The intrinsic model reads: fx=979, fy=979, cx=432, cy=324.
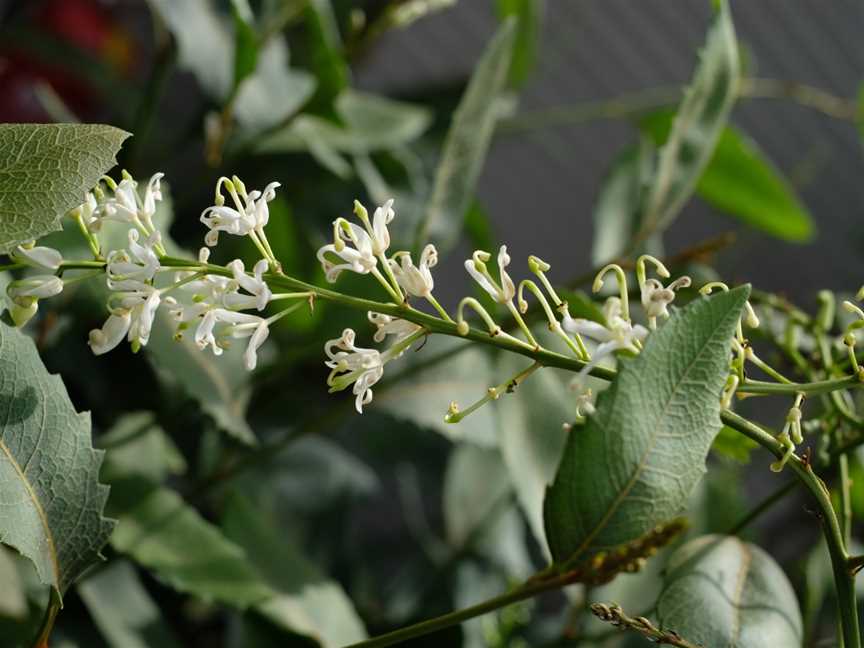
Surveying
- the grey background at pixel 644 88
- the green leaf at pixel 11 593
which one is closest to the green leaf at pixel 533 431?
the green leaf at pixel 11 593

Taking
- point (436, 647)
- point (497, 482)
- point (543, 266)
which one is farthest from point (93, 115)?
point (543, 266)

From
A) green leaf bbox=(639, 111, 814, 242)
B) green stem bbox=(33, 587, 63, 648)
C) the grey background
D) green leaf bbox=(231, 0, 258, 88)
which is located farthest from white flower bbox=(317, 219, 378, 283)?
the grey background

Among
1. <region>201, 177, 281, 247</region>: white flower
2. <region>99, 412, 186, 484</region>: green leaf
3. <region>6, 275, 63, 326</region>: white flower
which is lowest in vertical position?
<region>99, 412, 186, 484</region>: green leaf

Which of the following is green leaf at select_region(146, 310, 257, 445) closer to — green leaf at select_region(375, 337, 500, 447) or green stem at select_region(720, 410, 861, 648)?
green leaf at select_region(375, 337, 500, 447)

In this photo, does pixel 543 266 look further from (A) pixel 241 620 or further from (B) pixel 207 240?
(A) pixel 241 620

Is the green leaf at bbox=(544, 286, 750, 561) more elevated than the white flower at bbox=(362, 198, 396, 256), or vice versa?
the white flower at bbox=(362, 198, 396, 256)

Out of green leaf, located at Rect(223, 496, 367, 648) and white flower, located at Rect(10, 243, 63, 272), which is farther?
green leaf, located at Rect(223, 496, 367, 648)

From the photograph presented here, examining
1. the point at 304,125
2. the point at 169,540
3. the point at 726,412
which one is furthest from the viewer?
the point at 304,125
